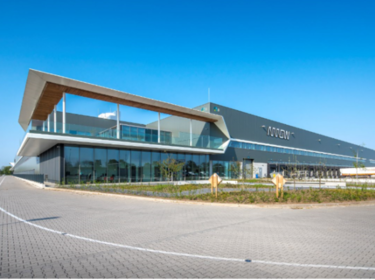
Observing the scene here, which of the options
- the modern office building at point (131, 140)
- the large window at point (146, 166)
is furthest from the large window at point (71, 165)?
the large window at point (146, 166)

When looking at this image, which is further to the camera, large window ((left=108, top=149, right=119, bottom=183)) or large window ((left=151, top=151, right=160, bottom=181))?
large window ((left=151, top=151, right=160, bottom=181))

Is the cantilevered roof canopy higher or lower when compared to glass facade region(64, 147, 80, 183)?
higher

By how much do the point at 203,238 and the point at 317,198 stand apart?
9.95m

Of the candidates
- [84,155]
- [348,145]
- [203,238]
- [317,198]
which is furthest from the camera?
[348,145]

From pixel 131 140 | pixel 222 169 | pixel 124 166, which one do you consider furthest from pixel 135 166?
pixel 222 169

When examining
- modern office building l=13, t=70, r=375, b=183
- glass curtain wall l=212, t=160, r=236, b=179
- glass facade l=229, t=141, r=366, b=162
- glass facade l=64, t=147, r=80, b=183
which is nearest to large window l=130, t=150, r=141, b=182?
modern office building l=13, t=70, r=375, b=183

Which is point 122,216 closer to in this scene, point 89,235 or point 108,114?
point 89,235

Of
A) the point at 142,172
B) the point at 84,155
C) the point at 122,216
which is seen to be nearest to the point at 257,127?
the point at 142,172

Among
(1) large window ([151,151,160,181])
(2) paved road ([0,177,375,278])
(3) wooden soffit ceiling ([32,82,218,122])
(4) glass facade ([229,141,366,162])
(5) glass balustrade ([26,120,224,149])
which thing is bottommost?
(2) paved road ([0,177,375,278])

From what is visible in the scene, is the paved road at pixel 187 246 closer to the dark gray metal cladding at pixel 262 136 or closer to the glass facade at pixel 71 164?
the glass facade at pixel 71 164

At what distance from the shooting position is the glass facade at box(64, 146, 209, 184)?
25.2 metres

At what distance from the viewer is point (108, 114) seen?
42.9m

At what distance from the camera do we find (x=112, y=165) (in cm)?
2766

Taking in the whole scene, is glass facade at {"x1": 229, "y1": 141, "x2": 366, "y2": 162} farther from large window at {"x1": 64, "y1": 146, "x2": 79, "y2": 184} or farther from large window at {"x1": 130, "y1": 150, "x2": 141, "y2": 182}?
large window at {"x1": 64, "y1": 146, "x2": 79, "y2": 184}
